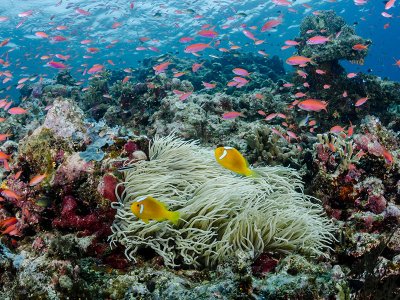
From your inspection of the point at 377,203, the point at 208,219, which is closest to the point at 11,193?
the point at 208,219

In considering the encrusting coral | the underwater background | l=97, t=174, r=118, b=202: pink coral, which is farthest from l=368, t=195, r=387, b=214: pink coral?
l=97, t=174, r=118, b=202: pink coral

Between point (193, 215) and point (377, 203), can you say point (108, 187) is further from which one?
point (377, 203)

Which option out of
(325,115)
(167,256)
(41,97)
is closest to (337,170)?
(167,256)

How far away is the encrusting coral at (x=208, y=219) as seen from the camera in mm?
2906

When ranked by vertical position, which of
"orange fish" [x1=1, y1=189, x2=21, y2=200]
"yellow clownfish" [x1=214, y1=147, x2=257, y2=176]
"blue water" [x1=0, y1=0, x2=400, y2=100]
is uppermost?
"yellow clownfish" [x1=214, y1=147, x2=257, y2=176]

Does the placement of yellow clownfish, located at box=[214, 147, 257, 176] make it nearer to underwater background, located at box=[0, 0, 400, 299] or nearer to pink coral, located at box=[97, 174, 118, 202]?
underwater background, located at box=[0, 0, 400, 299]

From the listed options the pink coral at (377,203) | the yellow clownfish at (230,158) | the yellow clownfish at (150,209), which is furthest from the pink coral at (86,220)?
the pink coral at (377,203)

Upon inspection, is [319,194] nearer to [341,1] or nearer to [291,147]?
[291,147]

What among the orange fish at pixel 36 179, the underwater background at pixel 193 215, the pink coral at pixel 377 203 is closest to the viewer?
the underwater background at pixel 193 215

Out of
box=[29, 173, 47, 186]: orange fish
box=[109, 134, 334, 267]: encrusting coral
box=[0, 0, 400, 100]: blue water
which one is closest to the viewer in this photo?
box=[109, 134, 334, 267]: encrusting coral

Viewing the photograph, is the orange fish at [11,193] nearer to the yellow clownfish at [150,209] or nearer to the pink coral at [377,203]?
the yellow clownfish at [150,209]

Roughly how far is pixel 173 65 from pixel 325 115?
13509mm

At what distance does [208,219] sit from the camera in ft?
10.00

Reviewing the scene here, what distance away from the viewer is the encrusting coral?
2.91m
